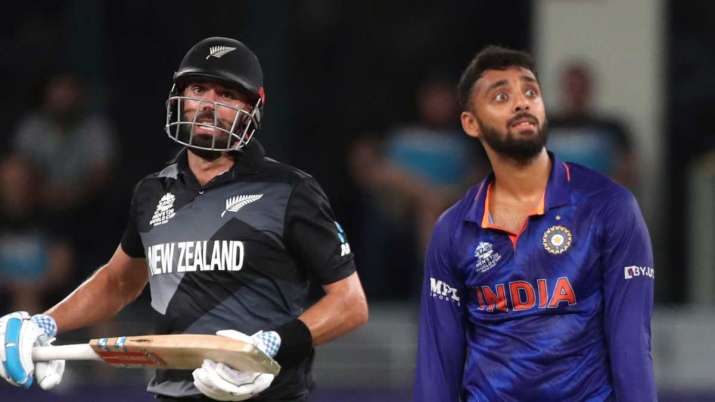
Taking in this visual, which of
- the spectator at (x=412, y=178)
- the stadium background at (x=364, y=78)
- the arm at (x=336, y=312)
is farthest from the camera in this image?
the stadium background at (x=364, y=78)

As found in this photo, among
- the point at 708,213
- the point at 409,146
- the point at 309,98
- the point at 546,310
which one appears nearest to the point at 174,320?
the point at 546,310

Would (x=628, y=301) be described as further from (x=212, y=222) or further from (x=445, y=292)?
(x=212, y=222)

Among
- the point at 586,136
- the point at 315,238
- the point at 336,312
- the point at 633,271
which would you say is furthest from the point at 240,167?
the point at 586,136

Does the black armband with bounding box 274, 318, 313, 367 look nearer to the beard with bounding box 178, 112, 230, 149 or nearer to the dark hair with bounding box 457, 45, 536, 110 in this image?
the beard with bounding box 178, 112, 230, 149

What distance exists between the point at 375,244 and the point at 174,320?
517 centimetres

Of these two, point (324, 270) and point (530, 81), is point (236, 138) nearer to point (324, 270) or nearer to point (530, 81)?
point (324, 270)

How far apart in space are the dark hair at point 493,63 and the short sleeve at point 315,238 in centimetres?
54

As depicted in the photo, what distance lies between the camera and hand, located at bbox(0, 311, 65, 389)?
466 cm

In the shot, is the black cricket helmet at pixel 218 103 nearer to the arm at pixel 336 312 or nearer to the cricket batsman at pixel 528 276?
the arm at pixel 336 312

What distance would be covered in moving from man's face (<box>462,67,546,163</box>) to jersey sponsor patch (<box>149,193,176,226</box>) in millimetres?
882

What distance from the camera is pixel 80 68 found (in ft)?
34.6

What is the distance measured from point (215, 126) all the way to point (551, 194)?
932 millimetres

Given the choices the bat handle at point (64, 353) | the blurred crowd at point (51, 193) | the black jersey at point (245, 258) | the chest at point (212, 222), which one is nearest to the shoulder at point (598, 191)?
the black jersey at point (245, 258)

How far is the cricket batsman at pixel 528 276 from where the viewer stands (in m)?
4.50
